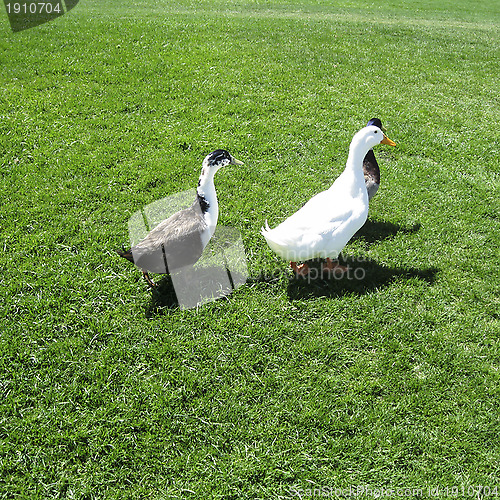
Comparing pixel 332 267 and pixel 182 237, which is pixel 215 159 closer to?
pixel 182 237

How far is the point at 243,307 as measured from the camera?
3869mm

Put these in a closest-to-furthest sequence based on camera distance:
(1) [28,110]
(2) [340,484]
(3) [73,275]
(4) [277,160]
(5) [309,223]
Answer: (2) [340,484], (5) [309,223], (3) [73,275], (4) [277,160], (1) [28,110]

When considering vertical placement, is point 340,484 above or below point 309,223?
below

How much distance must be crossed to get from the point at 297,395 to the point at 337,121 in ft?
17.1

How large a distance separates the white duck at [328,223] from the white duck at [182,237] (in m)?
0.63

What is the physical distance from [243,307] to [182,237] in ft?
2.99

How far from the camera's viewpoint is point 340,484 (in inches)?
108

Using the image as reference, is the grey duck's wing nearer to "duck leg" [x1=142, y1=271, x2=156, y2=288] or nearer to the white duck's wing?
"duck leg" [x1=142, y1=271, x2=156, y2=288]

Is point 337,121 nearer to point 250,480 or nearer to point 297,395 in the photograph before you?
point 297,395

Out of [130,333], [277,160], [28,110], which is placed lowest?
[130,333]

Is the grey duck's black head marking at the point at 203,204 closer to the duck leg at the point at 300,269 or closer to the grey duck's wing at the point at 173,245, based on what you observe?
the grey duck's wing at the point at 173,245

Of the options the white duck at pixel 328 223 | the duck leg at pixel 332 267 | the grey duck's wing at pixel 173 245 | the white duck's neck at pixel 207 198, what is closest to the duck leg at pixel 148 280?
the grey duck's wing at pixel 173 245

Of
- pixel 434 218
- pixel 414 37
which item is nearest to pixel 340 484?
pixel 434 218

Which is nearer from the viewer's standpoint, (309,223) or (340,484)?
(340,484)
